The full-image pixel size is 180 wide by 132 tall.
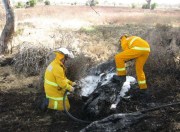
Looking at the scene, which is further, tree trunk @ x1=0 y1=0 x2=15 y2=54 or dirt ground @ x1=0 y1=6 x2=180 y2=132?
tree trunk @ x1=0 y1=0 x2=15 y2=54

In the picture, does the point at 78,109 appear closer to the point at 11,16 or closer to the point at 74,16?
the point at 11,16

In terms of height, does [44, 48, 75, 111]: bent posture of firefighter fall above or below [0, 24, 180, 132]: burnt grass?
above

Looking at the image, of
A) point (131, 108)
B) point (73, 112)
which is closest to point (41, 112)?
point (73, 112)

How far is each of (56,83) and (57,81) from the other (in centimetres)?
20

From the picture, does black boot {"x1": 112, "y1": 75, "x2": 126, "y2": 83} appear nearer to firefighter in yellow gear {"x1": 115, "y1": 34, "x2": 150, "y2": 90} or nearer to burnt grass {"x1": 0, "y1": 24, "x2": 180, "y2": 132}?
firefighter in yellow gear {"x1": 115, "y1": 34, "x2": 150, "y2": 90}

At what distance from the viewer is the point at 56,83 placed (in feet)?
25.6

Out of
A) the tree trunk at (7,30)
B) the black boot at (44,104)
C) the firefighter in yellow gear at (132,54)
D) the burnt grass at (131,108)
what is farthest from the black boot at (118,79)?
the tree trunk at (7,30)

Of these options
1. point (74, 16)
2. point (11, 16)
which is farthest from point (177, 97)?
point (74, 16)

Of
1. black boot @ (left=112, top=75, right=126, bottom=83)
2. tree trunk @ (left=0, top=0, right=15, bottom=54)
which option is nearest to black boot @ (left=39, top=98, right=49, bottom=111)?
black boot @ (left=112, top=75, right=126, bottom=83)

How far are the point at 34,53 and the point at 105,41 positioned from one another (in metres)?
4.88

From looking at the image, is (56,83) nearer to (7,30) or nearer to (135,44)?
(135,44)

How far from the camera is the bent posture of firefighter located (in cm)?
754

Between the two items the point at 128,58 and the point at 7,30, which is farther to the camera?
the point at 7,30

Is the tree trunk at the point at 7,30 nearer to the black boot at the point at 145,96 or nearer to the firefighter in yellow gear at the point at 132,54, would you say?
the firefighter in yellow gear at the point at 132,54
